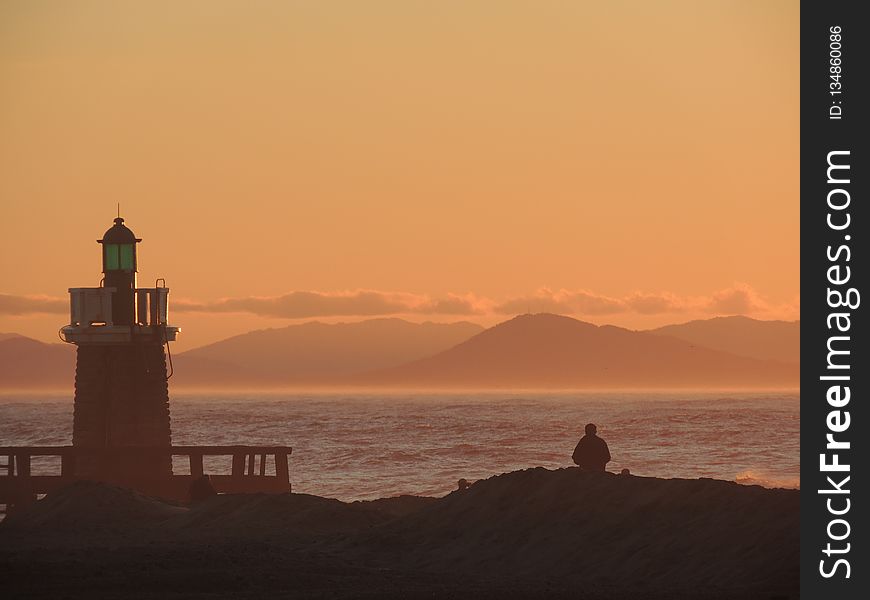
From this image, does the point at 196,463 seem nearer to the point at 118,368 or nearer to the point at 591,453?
the point at 118,368

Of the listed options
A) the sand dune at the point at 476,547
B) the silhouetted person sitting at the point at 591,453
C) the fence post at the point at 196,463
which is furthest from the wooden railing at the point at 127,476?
the silhouetted person sitting at the point at 591,453

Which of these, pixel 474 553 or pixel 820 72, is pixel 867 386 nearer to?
pixel 820 72

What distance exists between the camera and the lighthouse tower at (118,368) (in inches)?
1467

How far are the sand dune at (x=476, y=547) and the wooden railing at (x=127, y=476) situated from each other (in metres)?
Result: 9.70

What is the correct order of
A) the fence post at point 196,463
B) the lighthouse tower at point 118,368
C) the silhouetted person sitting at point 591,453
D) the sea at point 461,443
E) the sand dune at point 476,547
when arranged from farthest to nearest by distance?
the sea at point 461,443
the fence post at point 196,463
the lighthouse tower at point 118,368
the silhouetted person sitting at point 591,453
the sand dune at point 476,547

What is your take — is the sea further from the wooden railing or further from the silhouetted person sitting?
the silhouetted person sitting

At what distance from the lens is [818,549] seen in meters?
16.3

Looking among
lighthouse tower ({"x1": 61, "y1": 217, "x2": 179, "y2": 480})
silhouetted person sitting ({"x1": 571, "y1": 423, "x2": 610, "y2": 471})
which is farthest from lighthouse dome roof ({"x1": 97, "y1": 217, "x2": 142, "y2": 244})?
silhouetted person sitting ({"x1": 571, "y1": 423, "x2": 610, "y2": 471})

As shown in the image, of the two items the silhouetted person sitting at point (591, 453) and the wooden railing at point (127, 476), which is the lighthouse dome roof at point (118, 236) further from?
the silhouetted person sitting at point (591, 453)

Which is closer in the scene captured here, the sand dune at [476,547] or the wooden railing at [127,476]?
the sand dune at [476,547]

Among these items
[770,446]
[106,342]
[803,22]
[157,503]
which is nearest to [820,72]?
[803,22]

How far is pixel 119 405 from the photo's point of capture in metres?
37.4

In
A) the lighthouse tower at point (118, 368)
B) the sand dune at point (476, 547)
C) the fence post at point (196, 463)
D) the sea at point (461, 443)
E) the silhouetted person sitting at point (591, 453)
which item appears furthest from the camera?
the sea at point (461, 443)

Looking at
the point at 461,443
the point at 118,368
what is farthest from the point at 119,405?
the point at 461,443
